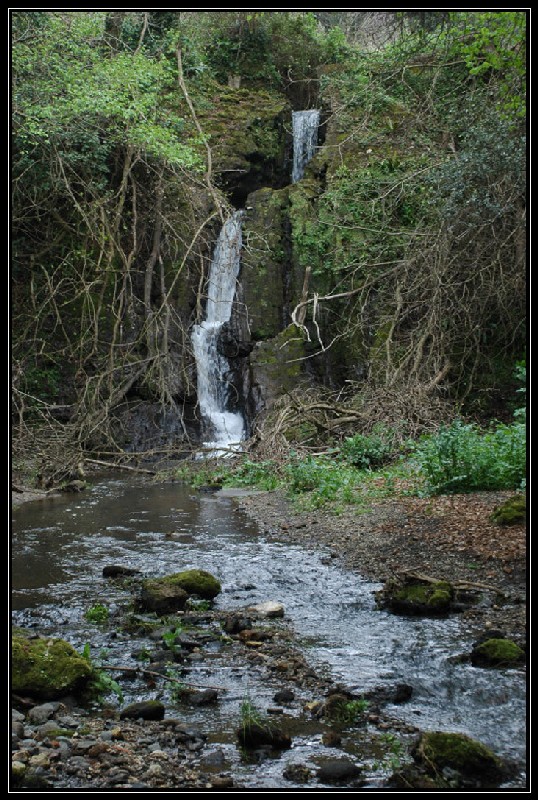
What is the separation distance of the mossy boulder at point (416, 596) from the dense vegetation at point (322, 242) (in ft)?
5.92

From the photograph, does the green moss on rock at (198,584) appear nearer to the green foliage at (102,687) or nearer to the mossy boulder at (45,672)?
the green foliage at (102,687)

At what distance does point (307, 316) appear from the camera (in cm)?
1630

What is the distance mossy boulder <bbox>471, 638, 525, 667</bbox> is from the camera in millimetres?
4289

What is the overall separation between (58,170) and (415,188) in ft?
20.9

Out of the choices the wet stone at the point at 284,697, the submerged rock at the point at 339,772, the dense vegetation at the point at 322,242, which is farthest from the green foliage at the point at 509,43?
the submerged rock at the point at 339,772

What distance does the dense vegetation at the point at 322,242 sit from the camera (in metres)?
8.90

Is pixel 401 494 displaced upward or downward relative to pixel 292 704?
upward

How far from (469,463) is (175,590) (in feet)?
12.2

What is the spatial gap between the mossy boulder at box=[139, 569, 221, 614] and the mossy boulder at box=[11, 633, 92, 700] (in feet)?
4.64

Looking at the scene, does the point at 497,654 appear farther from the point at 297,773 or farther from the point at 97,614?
the point at 97,614

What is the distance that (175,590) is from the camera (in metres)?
5.90
